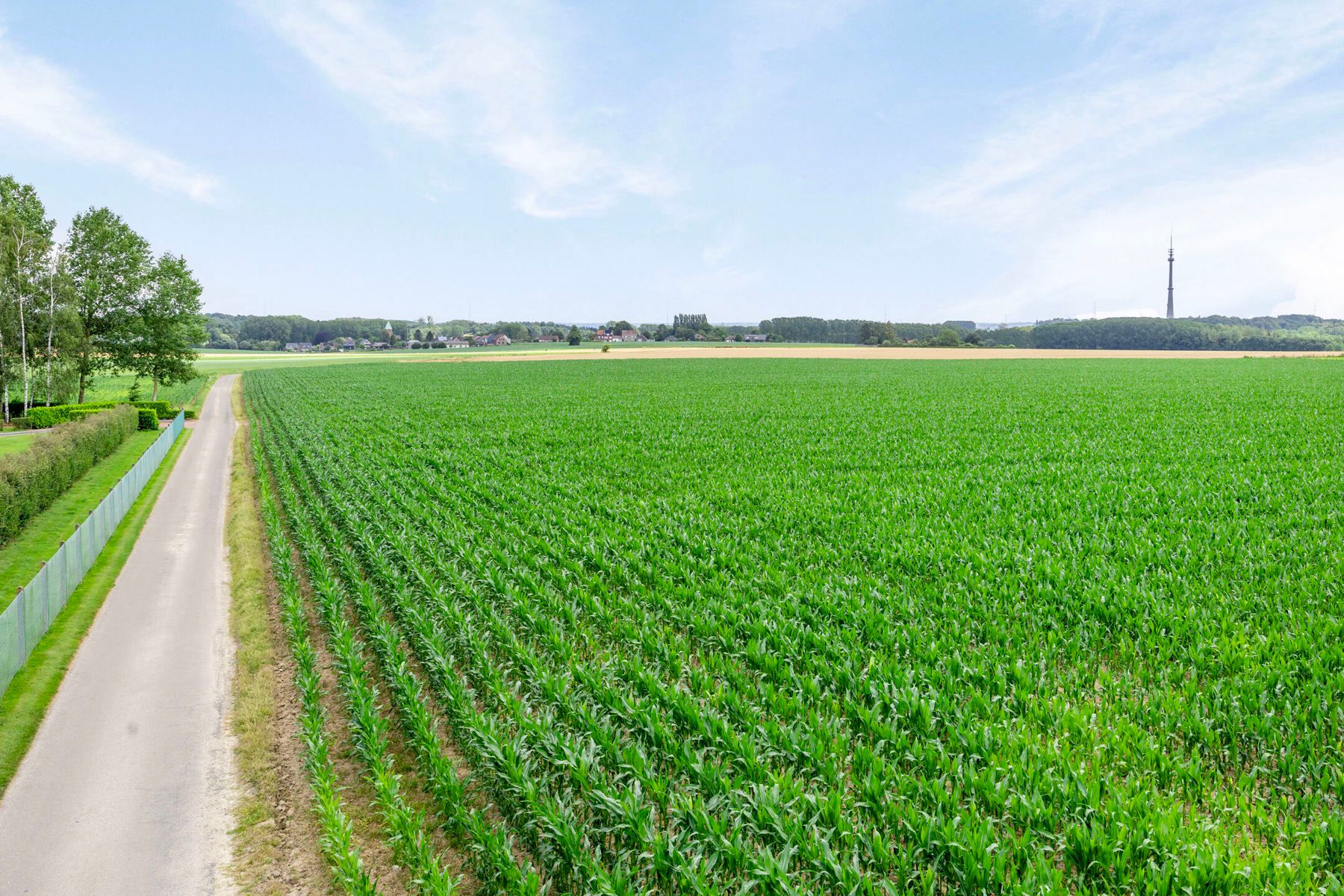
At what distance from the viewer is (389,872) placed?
631cm

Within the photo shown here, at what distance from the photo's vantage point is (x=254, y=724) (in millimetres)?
8789

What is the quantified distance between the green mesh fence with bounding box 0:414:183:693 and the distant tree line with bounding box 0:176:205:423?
1144 inches

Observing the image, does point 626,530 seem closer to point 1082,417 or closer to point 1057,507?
point 1057,507

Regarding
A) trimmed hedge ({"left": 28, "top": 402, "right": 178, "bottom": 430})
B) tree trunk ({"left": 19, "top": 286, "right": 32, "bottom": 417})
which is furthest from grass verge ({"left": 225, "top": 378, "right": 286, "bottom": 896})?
tree trunk ({"left": 19, "top": 286, "right": 32, "bottom": 417})

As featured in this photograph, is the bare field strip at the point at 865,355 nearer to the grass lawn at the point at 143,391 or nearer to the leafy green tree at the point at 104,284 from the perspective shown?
the grass lawn at the point at 143,391

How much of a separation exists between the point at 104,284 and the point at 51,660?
1832 inches

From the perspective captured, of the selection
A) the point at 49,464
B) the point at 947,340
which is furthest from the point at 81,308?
the point at 947,340

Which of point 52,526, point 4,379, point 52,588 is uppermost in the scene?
point 4,379

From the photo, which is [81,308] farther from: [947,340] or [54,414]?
[947,340]

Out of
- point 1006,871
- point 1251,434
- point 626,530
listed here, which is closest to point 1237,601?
point 1006,871

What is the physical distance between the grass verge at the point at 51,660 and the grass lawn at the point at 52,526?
526 millimetres

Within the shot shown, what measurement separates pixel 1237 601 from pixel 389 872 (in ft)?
34.6

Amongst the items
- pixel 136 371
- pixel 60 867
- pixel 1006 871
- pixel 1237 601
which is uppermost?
pixel 136 371

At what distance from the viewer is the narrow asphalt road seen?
643 centimetres
